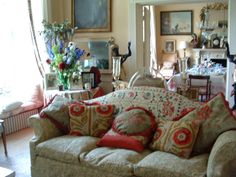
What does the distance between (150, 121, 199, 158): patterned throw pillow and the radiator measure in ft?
10.0

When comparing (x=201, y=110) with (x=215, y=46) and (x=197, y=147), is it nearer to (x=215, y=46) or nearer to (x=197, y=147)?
(x=197, y=147)

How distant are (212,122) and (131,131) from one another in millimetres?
731

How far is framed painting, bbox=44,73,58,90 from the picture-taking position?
524 cm

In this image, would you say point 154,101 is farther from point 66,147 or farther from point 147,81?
point 66,147

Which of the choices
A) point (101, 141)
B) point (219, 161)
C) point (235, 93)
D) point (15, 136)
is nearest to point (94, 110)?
point (101, 141)

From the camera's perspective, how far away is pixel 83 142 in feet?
10.0

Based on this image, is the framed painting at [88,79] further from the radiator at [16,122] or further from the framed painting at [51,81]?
the radiator at [16,122]

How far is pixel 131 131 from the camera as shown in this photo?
2.98 meters

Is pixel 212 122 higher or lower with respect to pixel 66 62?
lower

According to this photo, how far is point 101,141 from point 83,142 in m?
0.17

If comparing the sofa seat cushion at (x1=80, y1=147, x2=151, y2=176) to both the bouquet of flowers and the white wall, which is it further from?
the white wall

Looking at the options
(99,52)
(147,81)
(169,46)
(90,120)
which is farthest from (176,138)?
(169,46)

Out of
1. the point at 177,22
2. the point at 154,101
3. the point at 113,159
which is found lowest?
the point at 113,159

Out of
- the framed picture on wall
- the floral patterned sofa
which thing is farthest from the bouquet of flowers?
the framed picture on wall
